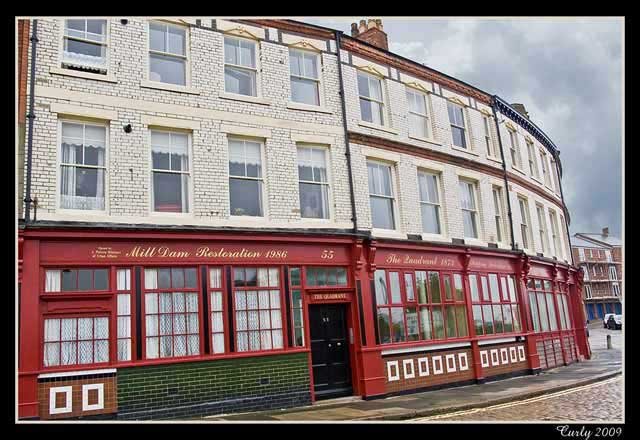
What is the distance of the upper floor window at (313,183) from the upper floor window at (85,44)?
199 inches

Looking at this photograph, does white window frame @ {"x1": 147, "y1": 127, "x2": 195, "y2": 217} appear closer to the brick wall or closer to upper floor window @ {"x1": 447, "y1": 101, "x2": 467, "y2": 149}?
the brick wall

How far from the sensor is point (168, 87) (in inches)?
467

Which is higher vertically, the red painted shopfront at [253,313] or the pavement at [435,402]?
the red painted shopfront at [253,313]

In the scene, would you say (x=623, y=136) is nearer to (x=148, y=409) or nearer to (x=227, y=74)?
(x=227, y=74)

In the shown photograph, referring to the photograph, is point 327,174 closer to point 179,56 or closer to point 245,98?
point 245,98

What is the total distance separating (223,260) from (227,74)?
458 cm

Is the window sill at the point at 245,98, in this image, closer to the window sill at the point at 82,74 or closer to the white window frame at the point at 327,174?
the white window frame at the point at 327,174

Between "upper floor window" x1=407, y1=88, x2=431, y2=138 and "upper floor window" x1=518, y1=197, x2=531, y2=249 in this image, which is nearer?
"upper floor window" x1=407, y1=88, x2=431, y2=138

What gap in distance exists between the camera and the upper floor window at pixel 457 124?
17797 mm

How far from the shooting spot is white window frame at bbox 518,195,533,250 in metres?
19.6

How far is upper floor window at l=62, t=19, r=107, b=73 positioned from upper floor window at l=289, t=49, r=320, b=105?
463cm

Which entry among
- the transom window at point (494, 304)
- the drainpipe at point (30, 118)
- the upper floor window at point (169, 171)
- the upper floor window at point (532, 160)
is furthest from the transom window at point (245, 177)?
the upper floor window at point (532, 160)

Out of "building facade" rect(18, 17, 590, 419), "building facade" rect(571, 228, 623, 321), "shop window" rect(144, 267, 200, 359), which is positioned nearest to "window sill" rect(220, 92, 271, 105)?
"building facade" rect(18, 17, 590, 419)
